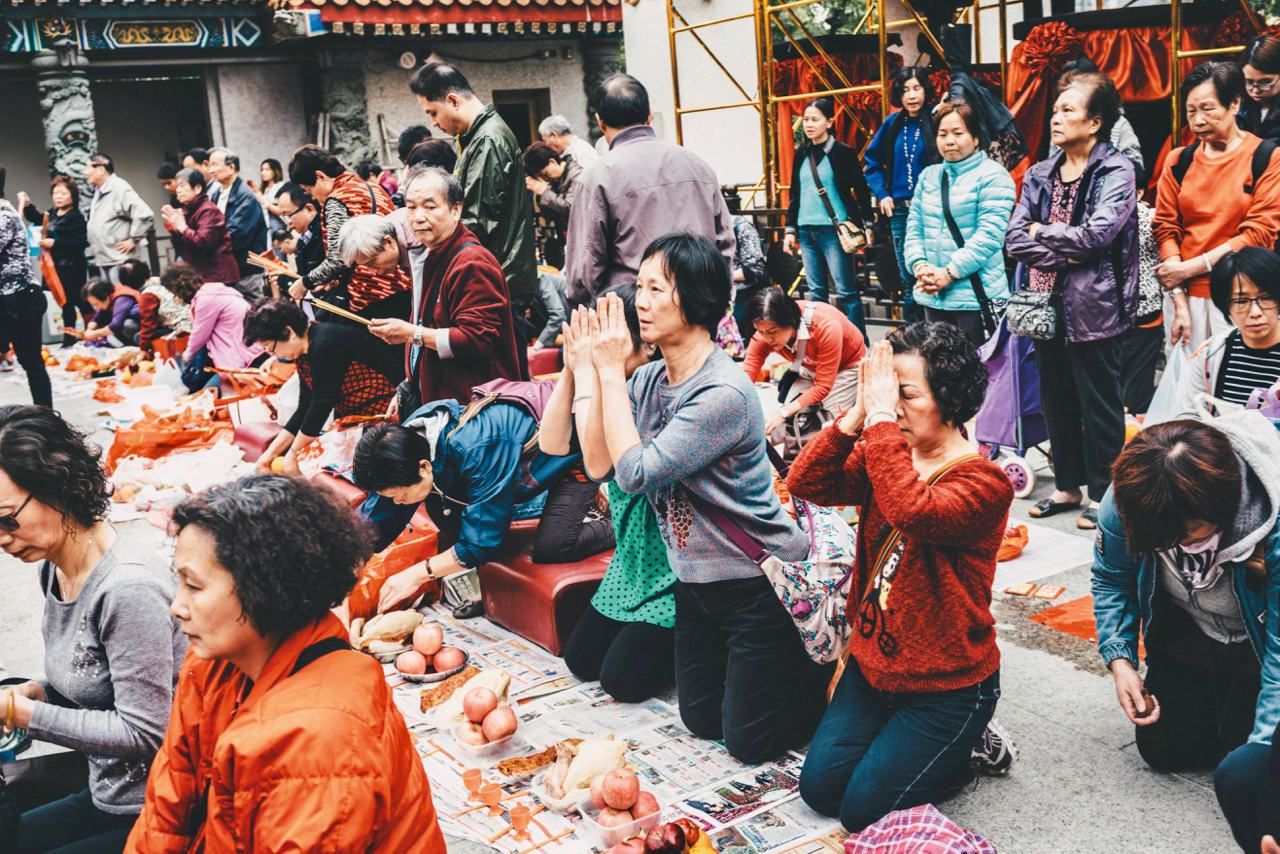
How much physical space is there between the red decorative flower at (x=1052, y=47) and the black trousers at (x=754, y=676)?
5246 millimetres

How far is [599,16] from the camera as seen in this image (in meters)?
14.4

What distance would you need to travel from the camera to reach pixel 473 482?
380 centimetres

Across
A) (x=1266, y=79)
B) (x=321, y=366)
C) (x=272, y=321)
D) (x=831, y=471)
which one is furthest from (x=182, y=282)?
(x=1266, y=79)

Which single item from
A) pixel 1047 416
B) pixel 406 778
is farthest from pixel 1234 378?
pixel 406 778

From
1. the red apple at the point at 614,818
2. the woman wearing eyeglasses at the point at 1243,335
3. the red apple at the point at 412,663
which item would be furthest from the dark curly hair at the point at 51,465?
the woman wearing eyeglasses at the point at 1243,335

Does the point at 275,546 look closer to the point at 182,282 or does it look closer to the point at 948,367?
the point at 948,367

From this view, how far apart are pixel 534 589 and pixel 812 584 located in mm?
1294

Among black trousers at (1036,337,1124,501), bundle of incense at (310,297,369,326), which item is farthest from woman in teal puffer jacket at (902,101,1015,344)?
bundle of incense at (310,297,369,326)

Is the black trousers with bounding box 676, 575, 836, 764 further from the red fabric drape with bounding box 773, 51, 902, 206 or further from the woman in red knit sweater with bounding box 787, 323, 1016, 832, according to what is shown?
the red fabric drape with bounding box 773, 51, 902, 206

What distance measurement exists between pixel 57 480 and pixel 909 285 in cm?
463

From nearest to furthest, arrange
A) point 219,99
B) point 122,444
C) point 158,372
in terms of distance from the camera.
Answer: point 122,444 < point 158,372 < point 219,99

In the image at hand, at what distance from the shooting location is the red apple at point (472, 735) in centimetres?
317

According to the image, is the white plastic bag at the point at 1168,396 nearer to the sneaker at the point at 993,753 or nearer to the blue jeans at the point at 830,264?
the sneaker at the point at 993,753

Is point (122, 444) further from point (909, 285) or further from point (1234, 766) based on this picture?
point (1234, 766)
